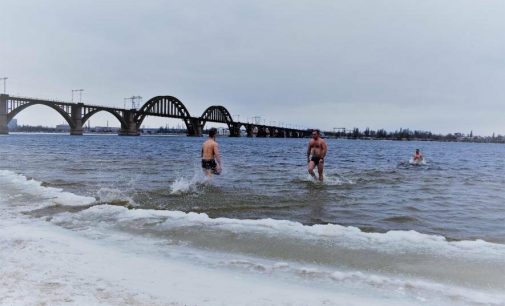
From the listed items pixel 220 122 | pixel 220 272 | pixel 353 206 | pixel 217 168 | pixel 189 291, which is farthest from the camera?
pixel 220 122

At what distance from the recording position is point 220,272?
16.1 feet

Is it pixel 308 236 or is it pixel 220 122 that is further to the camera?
pixel 220 122

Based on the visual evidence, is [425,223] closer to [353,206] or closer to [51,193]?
[353,206]

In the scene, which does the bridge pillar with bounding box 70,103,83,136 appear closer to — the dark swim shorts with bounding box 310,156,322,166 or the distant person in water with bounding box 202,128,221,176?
the dark swim shorts with bounding box 310,156,322,166

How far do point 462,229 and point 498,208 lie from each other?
142 inches

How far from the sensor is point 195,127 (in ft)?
476

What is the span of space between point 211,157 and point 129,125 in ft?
380

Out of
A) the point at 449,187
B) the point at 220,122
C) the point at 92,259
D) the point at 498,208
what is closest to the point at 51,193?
the point at 92,259

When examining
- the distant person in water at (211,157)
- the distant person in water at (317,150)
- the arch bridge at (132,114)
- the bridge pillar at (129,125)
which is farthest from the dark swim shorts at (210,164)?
the bridge pillar at (129,125)

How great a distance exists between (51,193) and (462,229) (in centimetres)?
925

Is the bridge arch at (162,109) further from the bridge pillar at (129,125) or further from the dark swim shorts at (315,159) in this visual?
the dark swim shorts at (315,159)

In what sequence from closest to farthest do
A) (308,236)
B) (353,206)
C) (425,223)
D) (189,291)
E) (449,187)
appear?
(189,291) < (308,236) < (425,223) < (353,206) < (449,187)

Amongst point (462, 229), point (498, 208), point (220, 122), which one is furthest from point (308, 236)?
point (220, 122)

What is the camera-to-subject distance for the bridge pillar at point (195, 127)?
143 meters
